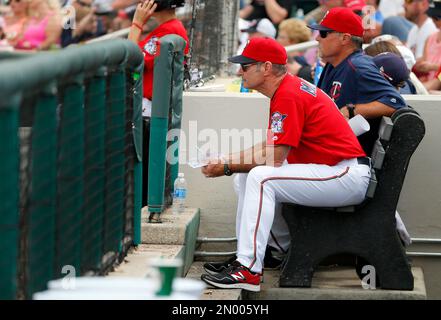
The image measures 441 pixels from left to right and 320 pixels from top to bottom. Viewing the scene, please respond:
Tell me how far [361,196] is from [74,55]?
2.64m

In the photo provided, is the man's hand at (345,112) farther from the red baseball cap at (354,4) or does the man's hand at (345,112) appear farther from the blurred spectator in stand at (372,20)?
the red baseball cap at (354,4)

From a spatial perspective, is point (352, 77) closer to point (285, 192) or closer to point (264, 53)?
point (264, 53)

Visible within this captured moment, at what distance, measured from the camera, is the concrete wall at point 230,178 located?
713 cm

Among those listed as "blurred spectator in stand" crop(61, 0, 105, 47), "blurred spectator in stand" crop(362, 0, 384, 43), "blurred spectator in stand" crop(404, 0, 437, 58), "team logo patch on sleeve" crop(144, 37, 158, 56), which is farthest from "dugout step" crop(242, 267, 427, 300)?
"blurred spectator in stand" crop(61, 0, 105, 47)

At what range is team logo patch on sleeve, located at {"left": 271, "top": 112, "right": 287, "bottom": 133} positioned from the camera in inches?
236

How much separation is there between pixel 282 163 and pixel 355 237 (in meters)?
0.69

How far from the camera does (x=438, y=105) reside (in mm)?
7172

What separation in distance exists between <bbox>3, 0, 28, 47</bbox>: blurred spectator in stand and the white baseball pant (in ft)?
22.5

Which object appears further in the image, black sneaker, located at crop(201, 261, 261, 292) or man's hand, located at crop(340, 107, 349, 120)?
man's hand, located at crop(340, 107, 349, 120)

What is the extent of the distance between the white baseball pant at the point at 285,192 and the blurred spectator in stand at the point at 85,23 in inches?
326

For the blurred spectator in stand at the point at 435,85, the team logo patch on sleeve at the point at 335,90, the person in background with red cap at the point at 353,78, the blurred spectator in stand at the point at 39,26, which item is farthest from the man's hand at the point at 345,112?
the blurred spectator in stand at the point at 39,26

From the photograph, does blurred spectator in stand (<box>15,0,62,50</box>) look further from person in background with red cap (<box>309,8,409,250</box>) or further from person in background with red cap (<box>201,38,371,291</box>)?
person in background with red cap (<box>201,38,371,291</box>)

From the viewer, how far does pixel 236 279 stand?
19.6 ft
